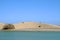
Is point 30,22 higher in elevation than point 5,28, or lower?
higher

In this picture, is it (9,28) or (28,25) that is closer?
(9,28)

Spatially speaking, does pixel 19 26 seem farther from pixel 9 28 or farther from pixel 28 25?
pixel 9 28

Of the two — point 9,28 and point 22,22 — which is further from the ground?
point 22,22

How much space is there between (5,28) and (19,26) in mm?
13353

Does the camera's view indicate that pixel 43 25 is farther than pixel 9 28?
Yes

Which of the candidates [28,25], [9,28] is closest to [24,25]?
[28,25]

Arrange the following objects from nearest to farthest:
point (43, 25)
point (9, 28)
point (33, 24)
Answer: point (9, 28) → point (43, 25) → point (33, 24)

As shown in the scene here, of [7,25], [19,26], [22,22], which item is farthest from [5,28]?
[22,22]

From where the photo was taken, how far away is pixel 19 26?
2958 inches

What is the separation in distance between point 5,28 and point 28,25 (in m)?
15.0

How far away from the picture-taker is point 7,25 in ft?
206

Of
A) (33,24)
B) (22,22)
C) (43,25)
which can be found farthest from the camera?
(22,22)

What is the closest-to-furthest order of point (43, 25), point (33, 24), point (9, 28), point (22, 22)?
point (9, 28) → point (43, 25) → point (33, 24) → point (22, 22)

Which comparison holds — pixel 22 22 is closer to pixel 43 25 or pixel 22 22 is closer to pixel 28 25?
pixel 28 25
